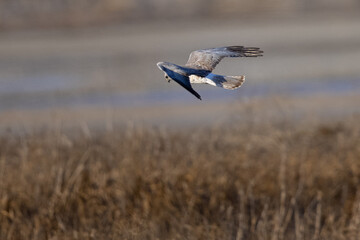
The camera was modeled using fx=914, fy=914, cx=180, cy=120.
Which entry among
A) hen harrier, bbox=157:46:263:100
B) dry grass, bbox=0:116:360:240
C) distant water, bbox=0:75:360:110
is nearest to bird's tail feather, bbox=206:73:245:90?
hen harrier, bbox=157:46:263:100

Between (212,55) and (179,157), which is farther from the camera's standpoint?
(179,157)

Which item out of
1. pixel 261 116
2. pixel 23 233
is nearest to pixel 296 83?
pixel 261 116

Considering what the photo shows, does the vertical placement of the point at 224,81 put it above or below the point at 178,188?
above

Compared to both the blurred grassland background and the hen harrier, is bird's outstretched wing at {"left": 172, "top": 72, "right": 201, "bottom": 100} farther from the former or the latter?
the blurred grassland background

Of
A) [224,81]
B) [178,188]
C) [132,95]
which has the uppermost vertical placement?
[224,81]

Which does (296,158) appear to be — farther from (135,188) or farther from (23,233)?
(23,233)

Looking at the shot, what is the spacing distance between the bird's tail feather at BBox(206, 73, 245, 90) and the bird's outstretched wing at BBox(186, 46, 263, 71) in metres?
0.09

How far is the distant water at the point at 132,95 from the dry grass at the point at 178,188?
515cm

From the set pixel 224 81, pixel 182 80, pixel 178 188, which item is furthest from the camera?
pixel 178 188

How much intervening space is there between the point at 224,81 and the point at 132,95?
34.1 feet

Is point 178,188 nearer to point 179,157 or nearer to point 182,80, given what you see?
point 179,157

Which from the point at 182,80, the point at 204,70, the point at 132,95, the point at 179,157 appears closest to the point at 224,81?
the point at 204,70

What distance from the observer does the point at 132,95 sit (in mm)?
14031

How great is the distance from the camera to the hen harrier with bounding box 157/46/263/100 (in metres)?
3.59
